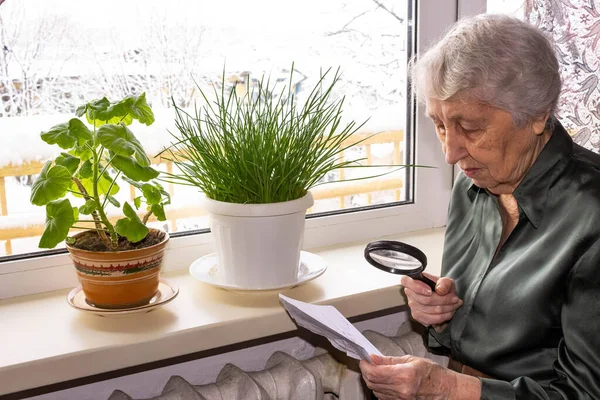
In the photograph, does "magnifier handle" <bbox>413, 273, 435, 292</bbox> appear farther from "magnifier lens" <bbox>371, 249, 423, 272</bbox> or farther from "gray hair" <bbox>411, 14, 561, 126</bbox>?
"gray hair" <bbox>411, 14, 561, 126</bbox>

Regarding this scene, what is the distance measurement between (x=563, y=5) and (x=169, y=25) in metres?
1.02

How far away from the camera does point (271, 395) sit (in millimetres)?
1550

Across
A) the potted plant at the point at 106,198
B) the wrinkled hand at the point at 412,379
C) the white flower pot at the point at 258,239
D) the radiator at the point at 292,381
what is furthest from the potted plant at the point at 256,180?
the wrinkled hand at the point at 412,379

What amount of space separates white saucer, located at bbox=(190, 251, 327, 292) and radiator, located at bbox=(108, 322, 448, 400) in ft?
0.65

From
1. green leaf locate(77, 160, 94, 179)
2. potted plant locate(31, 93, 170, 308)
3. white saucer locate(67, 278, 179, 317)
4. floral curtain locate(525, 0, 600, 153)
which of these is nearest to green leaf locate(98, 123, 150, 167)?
potted plant locate(31, 93, 170, 308)

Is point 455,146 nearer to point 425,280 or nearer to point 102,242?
point 425,280

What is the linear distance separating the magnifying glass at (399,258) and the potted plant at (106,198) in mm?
423

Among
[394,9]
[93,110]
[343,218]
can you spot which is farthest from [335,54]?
[93,110]

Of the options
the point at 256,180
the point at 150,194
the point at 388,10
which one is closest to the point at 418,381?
the point at 256,180

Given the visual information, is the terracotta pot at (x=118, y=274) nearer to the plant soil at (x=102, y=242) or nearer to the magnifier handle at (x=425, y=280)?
the plant soil at (x=102, y=242)

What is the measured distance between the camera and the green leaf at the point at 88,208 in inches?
54.1

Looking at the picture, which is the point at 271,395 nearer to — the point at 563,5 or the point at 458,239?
the point at 458,239

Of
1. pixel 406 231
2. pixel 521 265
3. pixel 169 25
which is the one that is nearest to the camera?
pixel 521 265

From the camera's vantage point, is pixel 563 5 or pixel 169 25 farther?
A: pixel 563 5
